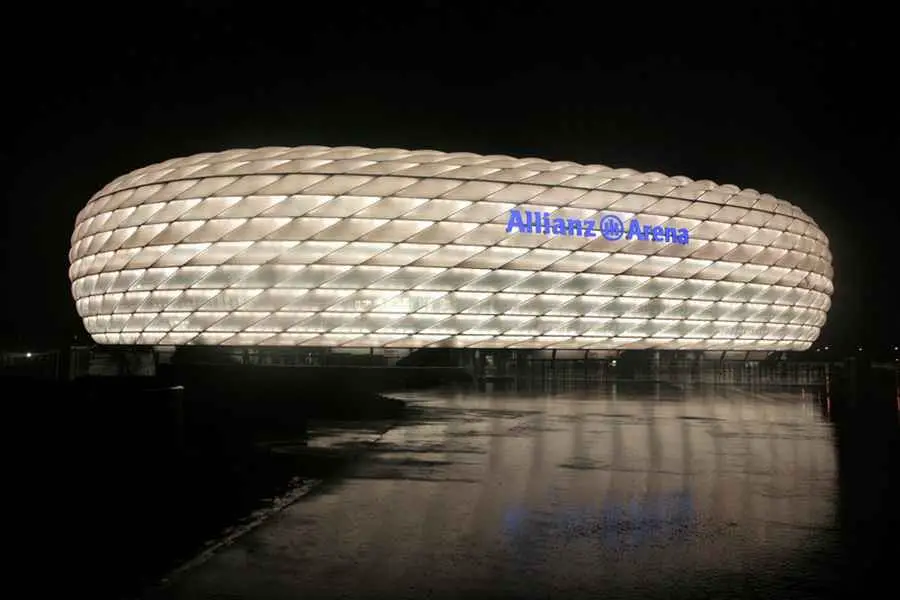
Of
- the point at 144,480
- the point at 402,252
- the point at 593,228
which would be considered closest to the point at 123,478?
the point at 144,480

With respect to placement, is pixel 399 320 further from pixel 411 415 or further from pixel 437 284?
pixel 411 415

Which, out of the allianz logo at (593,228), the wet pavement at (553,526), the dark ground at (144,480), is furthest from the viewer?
the allianz logo at (593,228)

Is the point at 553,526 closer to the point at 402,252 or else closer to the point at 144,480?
the point at 144,480

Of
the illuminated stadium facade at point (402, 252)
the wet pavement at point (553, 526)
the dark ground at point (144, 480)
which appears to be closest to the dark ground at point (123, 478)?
the dark ground at point (144, 480)

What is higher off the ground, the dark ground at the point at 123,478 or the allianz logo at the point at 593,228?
the allianz logo at the point at 593,228

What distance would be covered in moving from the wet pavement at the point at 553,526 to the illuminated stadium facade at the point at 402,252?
3491 centimetres

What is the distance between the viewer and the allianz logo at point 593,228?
50.3 meters

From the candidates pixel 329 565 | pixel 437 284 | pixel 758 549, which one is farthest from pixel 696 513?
pixel 437 284

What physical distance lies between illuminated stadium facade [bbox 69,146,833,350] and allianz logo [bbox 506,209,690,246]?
0.09 meters

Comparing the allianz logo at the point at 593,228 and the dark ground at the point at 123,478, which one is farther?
the allianz logo at the point at 593,228

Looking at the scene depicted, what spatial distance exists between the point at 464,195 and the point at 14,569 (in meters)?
45.0

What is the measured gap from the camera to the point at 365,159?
50625 mm

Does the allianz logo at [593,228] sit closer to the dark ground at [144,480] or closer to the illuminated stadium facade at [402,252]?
the illuminated stadium facade at [402,252]

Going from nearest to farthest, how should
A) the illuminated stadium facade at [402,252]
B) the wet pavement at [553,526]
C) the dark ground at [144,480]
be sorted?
the wet pavement at [553,526] < the dark ground at [144,480] < the illuminated stadium facade at [402,252]
